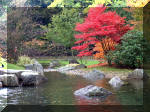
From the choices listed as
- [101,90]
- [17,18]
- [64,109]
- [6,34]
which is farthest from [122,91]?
[17,18]

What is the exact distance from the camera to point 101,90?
9.15 metres

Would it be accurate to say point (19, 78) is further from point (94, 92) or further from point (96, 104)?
point (96, 104)

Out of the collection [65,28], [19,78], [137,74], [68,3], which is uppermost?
[68,3]

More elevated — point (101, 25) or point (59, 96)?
point (101, 25)

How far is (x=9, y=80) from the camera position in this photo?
37.1 feet

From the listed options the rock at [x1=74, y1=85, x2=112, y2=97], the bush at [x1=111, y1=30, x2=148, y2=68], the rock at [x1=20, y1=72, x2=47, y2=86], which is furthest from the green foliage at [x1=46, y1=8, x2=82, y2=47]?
the rock at [x1=74, y1=85, x2=112, y2=97]

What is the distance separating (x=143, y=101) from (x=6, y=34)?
38.7 ft

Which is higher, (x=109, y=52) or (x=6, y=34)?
(x=6, y=34)

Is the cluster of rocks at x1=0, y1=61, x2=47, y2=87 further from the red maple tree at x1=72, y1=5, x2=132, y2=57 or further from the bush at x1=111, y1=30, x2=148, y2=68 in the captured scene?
the red maple tree at x1=72, y1=5, x2=132, y2=57

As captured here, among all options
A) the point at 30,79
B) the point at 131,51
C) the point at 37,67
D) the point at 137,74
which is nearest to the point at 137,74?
the point at 137,74

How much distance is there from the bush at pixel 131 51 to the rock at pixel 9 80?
6751 millimetres

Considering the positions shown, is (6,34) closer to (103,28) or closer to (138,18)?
(103,28)

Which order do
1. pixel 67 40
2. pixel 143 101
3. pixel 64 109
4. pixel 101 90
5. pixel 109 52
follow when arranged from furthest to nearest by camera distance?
1. pixel 67 40
2. pixel 109 52
3. pixel 101 90
4. pixel 143 101
5. pixel 64 109

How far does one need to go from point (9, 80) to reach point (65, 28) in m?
12.4
